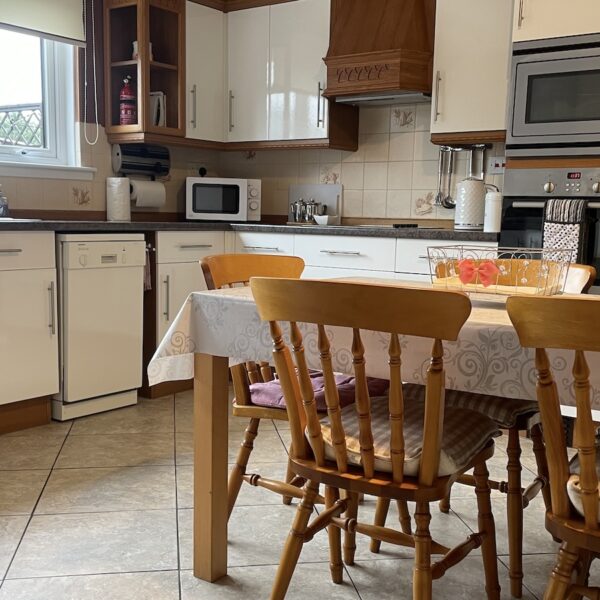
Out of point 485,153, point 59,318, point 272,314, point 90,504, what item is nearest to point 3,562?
point 90,504

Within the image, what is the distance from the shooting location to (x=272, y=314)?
1450 millimetres

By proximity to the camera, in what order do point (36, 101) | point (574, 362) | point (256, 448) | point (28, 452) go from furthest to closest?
point (36, 101)
point (256, 448)
point (28, 452)
point (574, 362)

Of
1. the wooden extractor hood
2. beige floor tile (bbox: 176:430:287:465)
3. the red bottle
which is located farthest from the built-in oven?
the red bottle

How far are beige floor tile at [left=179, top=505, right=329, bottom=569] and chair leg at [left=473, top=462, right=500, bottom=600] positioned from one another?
0.48 metres

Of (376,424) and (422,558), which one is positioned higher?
(376,424)

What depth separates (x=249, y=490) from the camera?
253cm

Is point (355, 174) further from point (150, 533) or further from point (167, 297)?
point (150, 533)

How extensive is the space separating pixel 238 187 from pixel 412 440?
9.76ft

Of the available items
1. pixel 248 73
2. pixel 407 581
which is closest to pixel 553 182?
pixel 407 581

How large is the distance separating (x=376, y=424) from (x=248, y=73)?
3.15 m

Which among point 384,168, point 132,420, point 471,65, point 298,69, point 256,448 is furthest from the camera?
point 384,168

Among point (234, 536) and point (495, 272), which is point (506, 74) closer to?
point (495, 272)

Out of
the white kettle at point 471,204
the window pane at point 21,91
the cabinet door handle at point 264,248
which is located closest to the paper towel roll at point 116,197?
the window pane at point 21,91

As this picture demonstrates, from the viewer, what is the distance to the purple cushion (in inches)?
75.5
